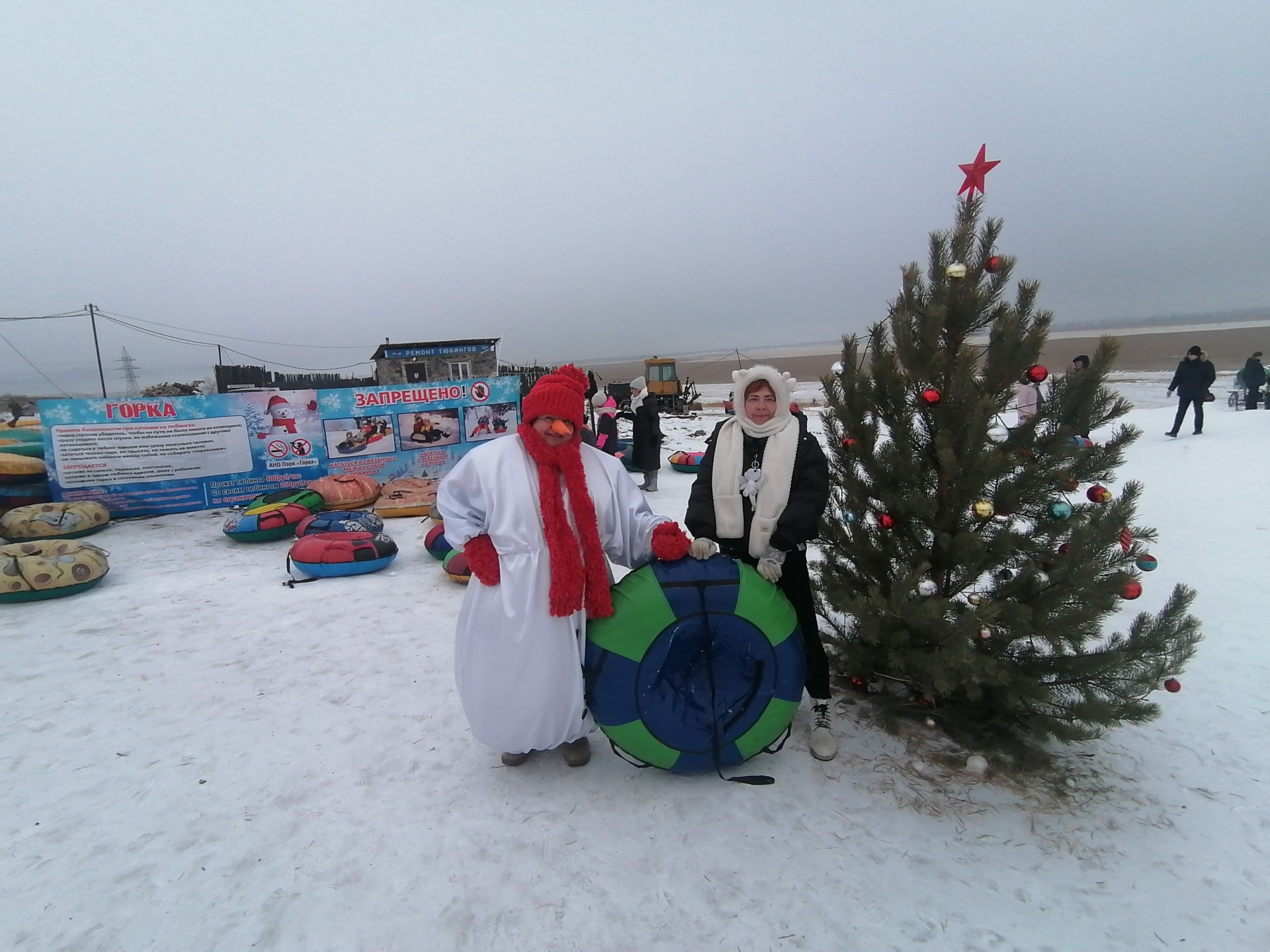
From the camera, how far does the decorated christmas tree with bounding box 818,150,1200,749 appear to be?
7.93 ft

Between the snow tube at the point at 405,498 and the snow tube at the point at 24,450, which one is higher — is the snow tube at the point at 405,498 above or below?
below

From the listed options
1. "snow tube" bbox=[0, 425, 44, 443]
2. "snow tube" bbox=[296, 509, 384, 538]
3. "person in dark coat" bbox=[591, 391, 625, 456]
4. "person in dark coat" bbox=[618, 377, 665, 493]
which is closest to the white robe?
"snow tube" bbox=[296, 509, 384, 538]

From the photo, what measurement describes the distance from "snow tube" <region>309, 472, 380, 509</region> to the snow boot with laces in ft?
24.0

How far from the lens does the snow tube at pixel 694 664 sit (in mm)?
2482

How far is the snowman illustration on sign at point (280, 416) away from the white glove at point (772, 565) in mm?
8499

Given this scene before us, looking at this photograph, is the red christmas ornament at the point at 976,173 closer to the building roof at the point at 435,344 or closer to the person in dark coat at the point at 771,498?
the person in dark coat at the point at 771,498

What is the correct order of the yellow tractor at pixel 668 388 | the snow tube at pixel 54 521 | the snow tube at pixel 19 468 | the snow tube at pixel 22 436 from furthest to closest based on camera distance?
the yellow tractor at pixel 668 388 → the snow tube at pixel 22 436 → the snow tube at pixel 19 468 → the snow tube at pixel 54 521

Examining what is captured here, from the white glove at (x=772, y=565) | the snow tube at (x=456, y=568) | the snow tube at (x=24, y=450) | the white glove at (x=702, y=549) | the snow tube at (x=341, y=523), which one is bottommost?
the snow tube at (x=456, y=568)

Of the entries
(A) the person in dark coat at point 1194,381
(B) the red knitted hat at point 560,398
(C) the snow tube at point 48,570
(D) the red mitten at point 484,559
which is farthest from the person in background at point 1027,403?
(A) the person in dark coat at point 1194,381

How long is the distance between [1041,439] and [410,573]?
17.7 ft

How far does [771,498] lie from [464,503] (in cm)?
143

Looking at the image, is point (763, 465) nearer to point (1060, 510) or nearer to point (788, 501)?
point (788, 501)

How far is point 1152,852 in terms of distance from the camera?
221cm

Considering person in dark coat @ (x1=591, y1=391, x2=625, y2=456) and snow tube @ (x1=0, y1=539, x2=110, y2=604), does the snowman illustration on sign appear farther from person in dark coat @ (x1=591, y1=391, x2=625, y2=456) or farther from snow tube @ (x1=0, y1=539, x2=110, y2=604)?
person in dark coat @ (x1=591, y1=391, x2=625, y2=456)
